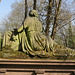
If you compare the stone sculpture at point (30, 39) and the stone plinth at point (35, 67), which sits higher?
the stone sculpture at point (30, 39)

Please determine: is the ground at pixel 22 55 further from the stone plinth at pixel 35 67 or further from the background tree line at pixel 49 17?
the background tree line at pixel 49 17

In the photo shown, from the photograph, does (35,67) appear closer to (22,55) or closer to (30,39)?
(22,55)

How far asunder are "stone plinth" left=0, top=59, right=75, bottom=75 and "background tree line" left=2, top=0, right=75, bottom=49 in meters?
2.88

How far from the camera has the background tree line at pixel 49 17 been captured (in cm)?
978

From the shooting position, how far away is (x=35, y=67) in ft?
13.1

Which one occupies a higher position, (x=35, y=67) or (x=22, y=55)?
(x=22, y=55)

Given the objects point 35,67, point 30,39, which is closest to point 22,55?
point 35,67

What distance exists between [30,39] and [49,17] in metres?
5.72

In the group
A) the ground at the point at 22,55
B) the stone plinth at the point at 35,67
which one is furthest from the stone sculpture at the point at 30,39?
the stone plinth at the point at 35,67

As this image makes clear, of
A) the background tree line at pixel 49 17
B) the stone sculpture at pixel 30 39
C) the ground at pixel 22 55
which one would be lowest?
the ground at pixel 22 55

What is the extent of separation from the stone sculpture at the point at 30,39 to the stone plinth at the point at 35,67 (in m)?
0.51

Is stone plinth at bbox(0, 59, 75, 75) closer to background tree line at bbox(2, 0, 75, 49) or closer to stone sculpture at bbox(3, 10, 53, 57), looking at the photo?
stone sculpture at bbox(3, 10, 53, 57)

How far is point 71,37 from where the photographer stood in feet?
90.3

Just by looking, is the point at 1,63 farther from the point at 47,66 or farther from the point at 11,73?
the point at 47,66
